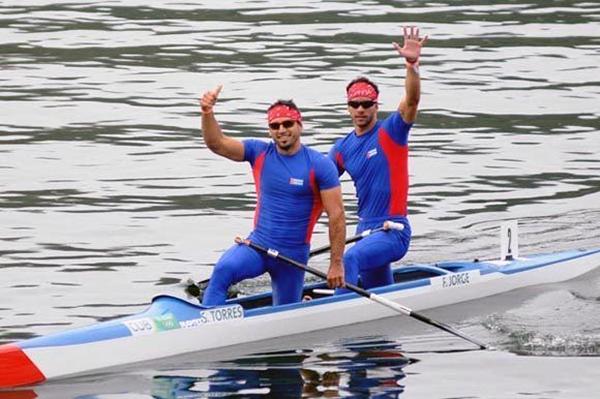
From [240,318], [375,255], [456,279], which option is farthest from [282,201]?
[456,279]

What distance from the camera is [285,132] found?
17.8 m

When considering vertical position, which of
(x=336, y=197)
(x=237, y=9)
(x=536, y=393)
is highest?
(x=237, y=9)

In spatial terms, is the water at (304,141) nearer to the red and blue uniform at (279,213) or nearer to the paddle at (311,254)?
the paddle at (311,254)

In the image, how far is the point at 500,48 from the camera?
38.2 metres

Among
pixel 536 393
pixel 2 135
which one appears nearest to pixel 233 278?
pixel 536 393

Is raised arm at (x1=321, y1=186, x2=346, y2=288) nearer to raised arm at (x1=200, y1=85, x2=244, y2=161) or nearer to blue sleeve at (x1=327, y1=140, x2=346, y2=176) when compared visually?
raised arm at (x1=200, y1=85, x2=244, y2=161)

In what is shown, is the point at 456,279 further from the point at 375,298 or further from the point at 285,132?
the point at 285,132

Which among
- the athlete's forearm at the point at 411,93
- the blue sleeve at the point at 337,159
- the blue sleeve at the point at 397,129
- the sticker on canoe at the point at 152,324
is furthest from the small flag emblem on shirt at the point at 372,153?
the sticker on canoe at the point at 152,324

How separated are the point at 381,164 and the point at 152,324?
11.8 ft

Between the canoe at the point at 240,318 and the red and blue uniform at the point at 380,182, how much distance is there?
341mm

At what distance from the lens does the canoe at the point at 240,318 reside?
16.4 metres

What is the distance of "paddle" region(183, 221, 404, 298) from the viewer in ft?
63.1

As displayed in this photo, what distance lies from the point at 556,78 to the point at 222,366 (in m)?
19.1

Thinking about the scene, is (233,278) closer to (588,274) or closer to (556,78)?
(588,274)
